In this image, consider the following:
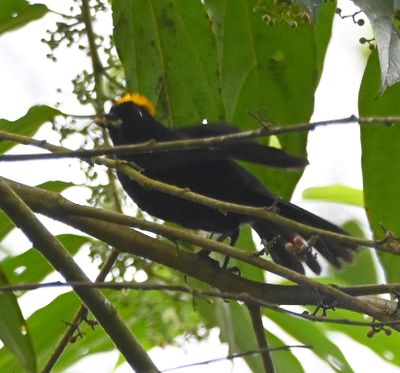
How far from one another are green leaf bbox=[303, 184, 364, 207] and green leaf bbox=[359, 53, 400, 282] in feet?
2.55

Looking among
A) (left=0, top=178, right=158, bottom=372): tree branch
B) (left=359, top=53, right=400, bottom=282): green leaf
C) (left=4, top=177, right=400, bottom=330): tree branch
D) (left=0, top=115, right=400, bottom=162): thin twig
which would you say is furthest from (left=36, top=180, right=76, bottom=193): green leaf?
(left=0, top=115, right=400, bottom=162): thin twig

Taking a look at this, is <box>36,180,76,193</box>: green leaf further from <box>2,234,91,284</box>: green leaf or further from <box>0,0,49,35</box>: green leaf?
<box>0,0,49,35</box>: green leaf

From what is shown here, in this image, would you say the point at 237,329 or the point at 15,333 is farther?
the point at 237,329

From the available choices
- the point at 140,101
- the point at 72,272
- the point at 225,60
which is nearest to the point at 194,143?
the point at 72,272

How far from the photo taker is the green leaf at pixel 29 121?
8.39 feet

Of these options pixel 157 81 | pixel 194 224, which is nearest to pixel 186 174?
pixel 194 224

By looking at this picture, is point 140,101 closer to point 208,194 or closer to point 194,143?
point 208,194

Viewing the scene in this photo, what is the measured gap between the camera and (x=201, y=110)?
8.64 ft

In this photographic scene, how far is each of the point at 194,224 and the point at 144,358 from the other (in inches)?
52.5

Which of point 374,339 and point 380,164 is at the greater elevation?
point 380,164

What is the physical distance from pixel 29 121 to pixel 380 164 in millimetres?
884

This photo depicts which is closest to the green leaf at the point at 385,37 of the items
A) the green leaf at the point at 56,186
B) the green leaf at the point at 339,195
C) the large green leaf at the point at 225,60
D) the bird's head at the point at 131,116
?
the large green leaf at the point at 225,60

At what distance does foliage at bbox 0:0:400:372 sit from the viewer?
2.48 meters

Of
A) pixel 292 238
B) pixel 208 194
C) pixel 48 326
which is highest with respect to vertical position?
pixel 208 194
